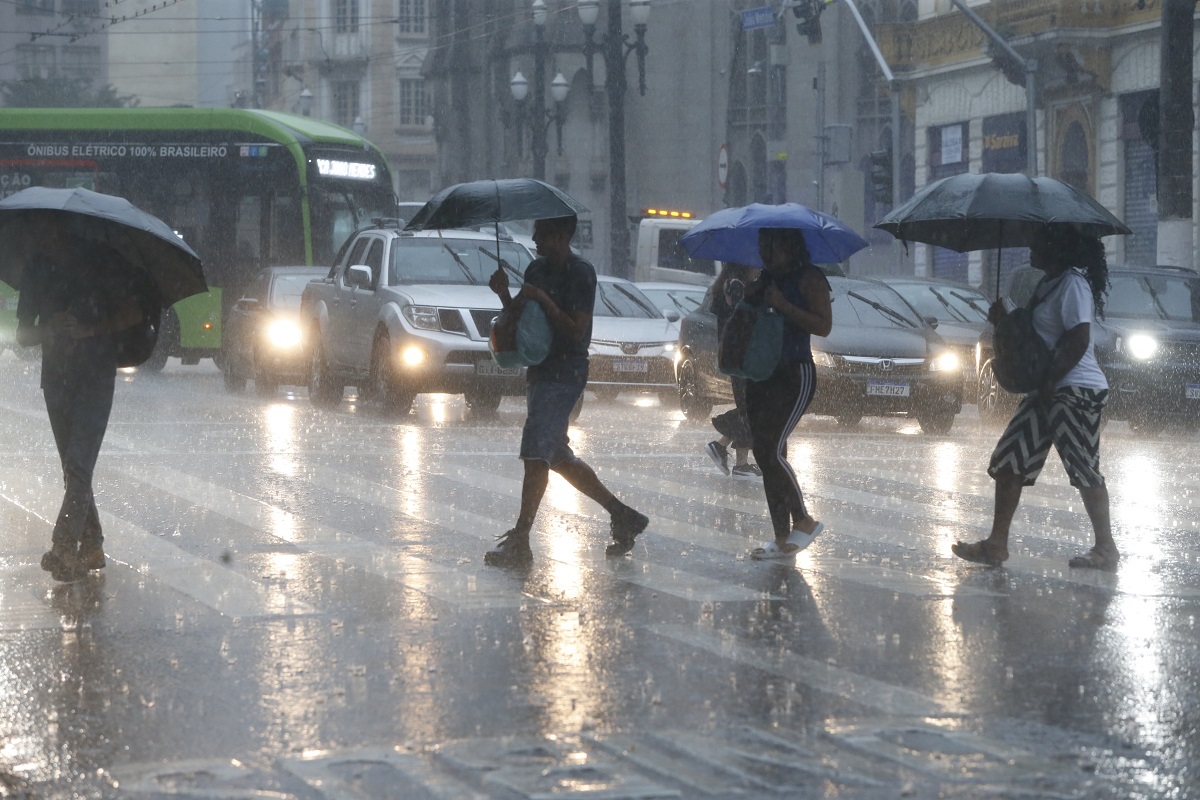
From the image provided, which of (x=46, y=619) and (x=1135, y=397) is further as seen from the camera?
(x=1135, y=397)

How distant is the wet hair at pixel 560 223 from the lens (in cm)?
985

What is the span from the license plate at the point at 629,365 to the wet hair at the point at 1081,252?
1280 centimetres

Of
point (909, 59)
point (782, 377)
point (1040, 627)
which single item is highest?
point (909, 59)

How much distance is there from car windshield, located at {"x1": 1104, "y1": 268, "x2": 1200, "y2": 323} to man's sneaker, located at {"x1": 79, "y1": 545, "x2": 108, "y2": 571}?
14.0 metres

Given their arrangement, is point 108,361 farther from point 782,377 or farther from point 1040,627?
point 1040,627

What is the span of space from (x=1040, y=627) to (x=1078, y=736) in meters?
2.04

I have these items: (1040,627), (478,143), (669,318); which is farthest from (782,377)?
(478,143)

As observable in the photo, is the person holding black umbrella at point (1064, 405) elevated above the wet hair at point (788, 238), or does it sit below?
below

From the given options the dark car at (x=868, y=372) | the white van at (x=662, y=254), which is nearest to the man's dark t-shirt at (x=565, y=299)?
the dark car at (x=868, y=372)

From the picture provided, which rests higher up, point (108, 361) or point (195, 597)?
point (108, 361)

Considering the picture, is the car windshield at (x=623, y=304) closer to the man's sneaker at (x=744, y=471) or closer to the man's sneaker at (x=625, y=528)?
the man's sneaker at (x=744, y=471)

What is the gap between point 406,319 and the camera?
2052 centimetres

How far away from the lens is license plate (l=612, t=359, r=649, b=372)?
22.5 meters

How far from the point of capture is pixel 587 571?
9555mm
